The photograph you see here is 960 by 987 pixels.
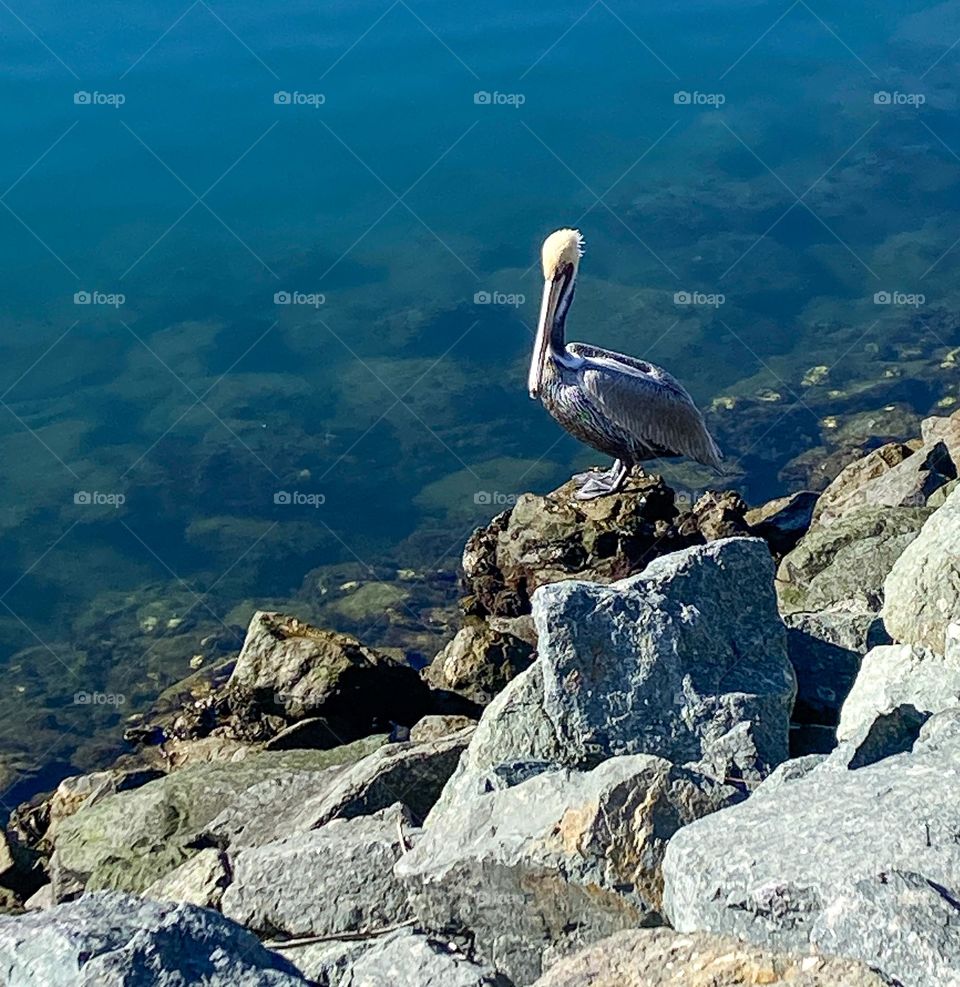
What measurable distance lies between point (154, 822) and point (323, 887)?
6.55 ft

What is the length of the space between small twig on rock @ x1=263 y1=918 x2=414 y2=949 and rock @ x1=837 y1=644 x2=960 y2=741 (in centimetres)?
153

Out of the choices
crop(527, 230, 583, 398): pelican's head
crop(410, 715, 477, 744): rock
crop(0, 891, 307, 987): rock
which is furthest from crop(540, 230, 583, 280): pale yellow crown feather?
crop(0, 891, 307, 987): rock

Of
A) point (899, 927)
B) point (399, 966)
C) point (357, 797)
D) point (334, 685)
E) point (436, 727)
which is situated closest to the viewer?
point (899, 927)

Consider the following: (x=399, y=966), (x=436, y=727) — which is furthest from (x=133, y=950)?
(x=436, y=727)

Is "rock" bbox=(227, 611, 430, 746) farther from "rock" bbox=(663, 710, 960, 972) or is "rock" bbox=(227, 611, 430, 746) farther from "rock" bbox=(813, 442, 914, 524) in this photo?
"rock" bbox=(663, 710, 960, 972)

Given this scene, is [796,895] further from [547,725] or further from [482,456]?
[482,456]

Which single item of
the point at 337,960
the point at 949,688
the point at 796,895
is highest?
the point at 949,688

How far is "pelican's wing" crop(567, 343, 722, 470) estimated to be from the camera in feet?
30.8

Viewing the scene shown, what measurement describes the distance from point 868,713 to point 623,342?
11.6 m

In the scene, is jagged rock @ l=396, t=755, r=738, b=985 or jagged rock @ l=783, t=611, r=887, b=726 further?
jagged rock @ l=783, t=611, r=887, b=726

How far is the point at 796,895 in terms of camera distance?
120 inches

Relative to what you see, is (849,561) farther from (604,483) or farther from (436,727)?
(604,483)

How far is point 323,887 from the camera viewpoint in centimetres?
420

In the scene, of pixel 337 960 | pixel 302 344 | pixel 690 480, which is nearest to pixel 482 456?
pixel 690 480
